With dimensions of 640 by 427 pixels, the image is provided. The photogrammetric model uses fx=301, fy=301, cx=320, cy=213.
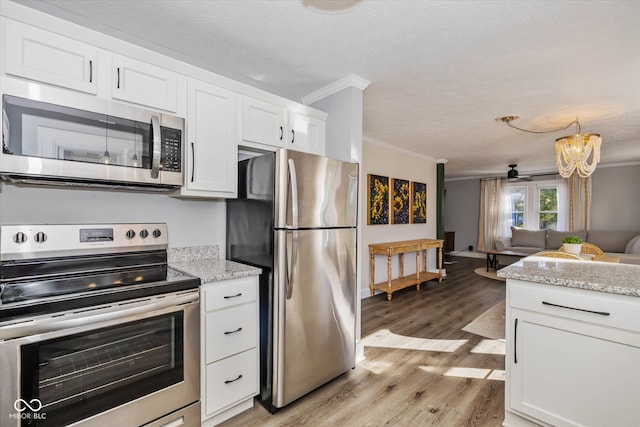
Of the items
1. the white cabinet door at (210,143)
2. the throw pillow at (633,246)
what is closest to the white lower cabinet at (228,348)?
the white cabinet door at (210,143)

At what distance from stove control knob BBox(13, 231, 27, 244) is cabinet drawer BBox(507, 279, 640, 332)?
254cm

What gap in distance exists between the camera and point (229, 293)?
1.83 metres

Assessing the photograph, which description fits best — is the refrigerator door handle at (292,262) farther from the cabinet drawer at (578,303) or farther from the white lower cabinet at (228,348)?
the cabinet drawer at (578,303)

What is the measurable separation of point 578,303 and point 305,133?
6.98ft

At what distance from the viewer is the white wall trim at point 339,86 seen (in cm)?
256

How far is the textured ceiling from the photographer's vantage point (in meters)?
1.73

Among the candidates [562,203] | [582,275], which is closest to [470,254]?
[562,203]

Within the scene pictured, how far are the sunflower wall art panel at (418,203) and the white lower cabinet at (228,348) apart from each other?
4.41 meters

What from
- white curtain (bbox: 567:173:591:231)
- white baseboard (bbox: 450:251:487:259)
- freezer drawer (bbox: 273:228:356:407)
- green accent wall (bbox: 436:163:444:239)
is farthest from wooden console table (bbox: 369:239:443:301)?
white curtain (bbox: 567:173:591:231)

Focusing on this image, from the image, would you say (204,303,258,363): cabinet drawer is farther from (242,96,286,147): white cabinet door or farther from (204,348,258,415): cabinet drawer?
(242,96,286,147): white cabinet door

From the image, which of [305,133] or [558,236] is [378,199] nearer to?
[305,133]

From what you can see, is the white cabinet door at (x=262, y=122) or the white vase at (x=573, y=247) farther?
the white vase at (x=573, y=247)

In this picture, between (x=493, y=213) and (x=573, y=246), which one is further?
(x=493, y=213)

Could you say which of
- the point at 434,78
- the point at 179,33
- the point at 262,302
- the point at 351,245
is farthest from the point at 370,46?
the point at 262,302
